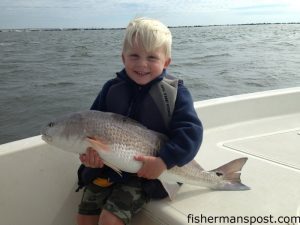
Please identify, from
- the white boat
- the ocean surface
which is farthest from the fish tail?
the ocean surface

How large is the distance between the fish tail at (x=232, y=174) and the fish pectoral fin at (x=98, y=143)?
2.80ft

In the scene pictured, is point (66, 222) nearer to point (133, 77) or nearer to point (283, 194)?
point (133, 77)

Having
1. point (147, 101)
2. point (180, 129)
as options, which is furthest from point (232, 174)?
point (147, 101)

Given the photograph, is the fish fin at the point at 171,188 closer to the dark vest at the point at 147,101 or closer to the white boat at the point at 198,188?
the white boat at the point at 198,188

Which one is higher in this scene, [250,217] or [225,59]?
[250,217]

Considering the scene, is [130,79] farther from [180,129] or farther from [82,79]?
[82,79]

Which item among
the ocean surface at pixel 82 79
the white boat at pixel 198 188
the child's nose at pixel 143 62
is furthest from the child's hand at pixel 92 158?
the ocean surface at pixel 82 79

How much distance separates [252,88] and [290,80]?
105 inches

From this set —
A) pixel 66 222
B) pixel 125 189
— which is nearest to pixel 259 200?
pixel 125 189

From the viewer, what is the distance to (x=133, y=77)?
273 centimetres

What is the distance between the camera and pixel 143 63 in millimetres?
2648

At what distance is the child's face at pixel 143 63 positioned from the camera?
265 cm

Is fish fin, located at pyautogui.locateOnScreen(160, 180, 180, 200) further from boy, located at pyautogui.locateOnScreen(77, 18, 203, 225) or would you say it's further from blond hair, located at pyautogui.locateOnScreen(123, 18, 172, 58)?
blond hair, located at pyautogui.locateOnScreen(123, 18, 172, 58)

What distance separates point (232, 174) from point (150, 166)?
687 mm
